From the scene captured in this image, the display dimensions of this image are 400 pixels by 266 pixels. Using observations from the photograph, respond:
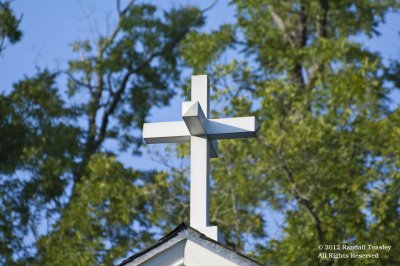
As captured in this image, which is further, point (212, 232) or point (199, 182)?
point (199, 182)

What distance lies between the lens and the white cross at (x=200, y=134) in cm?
717

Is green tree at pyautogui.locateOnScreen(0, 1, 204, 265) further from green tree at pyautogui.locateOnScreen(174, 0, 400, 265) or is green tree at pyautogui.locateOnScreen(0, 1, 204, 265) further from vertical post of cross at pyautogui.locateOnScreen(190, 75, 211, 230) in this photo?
vertical post of cross at pyautogui.locateOnScreen(190, 75, 211, 230)

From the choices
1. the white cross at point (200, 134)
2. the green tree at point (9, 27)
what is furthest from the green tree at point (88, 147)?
the white cross at point (200, 134)

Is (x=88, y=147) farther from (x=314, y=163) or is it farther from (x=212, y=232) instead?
(x=212, y=232)

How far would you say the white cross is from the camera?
717 cm

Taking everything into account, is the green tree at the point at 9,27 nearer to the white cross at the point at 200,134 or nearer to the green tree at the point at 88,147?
the green tree at the point at 88,147

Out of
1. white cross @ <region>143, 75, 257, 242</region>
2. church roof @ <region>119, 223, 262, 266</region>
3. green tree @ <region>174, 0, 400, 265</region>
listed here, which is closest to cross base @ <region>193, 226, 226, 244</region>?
white cross @ <region>143, 75, 257, 242</region>

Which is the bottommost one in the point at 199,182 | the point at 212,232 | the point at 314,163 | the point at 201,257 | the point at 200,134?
the point at 201,257

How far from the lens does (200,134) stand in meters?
7.47

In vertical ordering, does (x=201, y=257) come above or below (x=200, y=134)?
below

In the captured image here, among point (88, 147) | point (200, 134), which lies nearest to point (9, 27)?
point (88, 147)

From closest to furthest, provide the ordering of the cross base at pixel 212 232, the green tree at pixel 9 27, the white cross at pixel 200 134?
1. the cross base at pixel 212 232
2. the white cross at pixel 200 134
3. the green tree at pixel 9 27

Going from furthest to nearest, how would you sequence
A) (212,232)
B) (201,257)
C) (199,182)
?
(199,182)
(212,232)
(201,257)

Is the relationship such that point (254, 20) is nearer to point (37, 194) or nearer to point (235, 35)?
point (235, 35)
